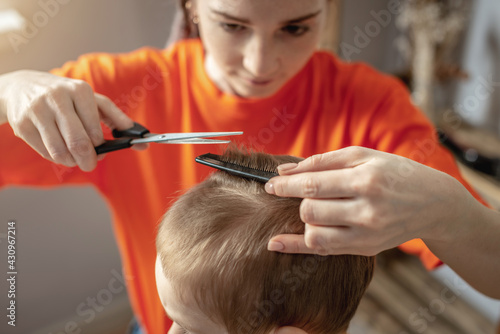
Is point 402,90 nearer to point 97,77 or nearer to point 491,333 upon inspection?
point 97,77

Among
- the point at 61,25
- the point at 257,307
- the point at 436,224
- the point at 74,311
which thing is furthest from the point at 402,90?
the point at 74,311

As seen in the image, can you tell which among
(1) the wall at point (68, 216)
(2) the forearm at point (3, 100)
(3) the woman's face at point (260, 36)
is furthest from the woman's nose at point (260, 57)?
(1) the wall at point (68, 216)

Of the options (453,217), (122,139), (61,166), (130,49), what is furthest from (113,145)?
(130,49)

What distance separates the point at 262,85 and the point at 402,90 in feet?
1.00

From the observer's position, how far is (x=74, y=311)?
149cm

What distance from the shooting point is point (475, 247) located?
54 cm

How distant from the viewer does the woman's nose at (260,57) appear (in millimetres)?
669

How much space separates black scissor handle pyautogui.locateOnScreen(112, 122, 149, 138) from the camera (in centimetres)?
59

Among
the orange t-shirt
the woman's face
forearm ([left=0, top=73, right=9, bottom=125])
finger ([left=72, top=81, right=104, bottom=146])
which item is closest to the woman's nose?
the woman's face

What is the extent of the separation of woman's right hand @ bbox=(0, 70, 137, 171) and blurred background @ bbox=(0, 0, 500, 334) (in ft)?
2.14

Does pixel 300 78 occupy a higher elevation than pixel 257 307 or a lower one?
higher

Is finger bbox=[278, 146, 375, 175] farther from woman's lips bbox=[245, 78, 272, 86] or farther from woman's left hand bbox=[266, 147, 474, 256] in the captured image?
woman's lips bbox=[245, 78, 272, 86]

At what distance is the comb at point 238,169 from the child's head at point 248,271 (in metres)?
0.02

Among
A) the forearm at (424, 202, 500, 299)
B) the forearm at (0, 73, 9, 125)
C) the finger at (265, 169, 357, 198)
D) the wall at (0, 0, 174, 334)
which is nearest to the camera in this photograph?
the finger at (265, 169, 357, 198)
